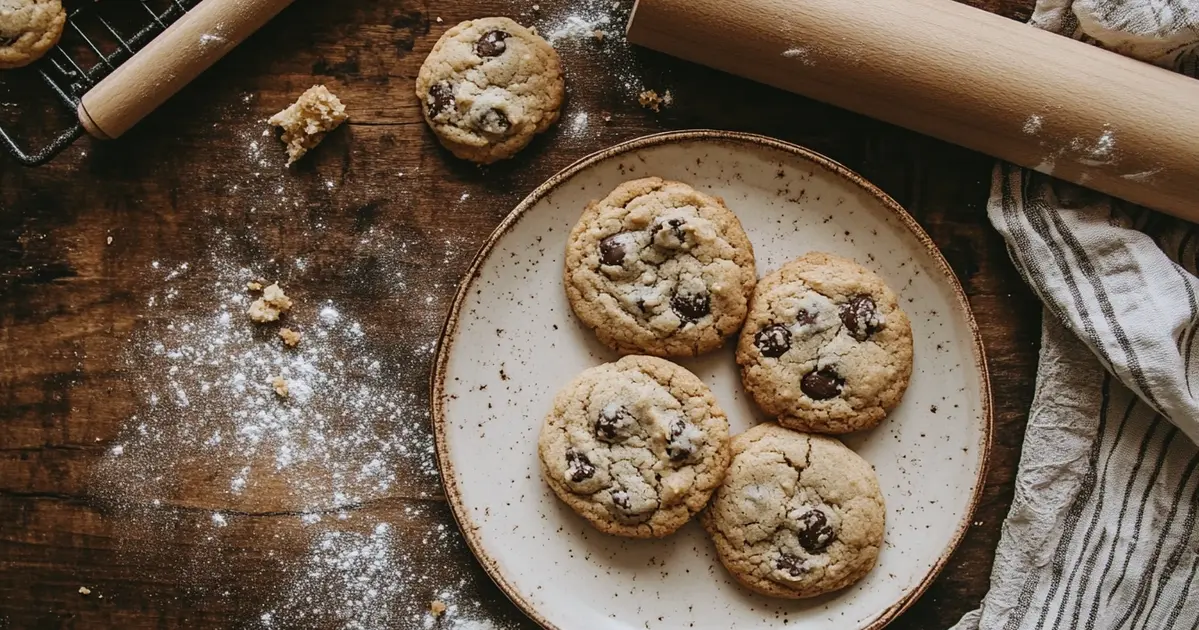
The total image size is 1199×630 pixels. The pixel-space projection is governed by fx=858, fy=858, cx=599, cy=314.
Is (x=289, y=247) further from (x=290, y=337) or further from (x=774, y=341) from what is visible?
(x=774, y=341)

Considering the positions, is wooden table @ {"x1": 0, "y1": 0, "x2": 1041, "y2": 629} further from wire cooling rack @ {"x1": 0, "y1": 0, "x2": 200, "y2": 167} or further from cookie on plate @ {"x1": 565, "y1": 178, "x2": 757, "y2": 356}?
cookie on plate @ {"x1": 565, "y1": 178, "x2": 757, "y2": 356}

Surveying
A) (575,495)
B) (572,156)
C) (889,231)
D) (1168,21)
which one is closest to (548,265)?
(572,156)

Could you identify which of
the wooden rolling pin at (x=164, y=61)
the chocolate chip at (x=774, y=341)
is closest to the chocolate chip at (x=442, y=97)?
the wooden rolling pin at (x=164, y=61)

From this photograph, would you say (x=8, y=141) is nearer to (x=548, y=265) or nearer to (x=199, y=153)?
(x=199, y=153)

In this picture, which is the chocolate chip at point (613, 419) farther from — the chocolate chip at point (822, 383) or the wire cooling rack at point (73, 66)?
the wire cooling rack at point (73, 66)

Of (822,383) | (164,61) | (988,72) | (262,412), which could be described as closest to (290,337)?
(262,412)

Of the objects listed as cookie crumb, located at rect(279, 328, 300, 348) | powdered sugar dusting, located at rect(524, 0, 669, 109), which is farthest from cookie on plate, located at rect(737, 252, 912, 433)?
cookie crumb, located at rect(279, 328, 300, 348)
